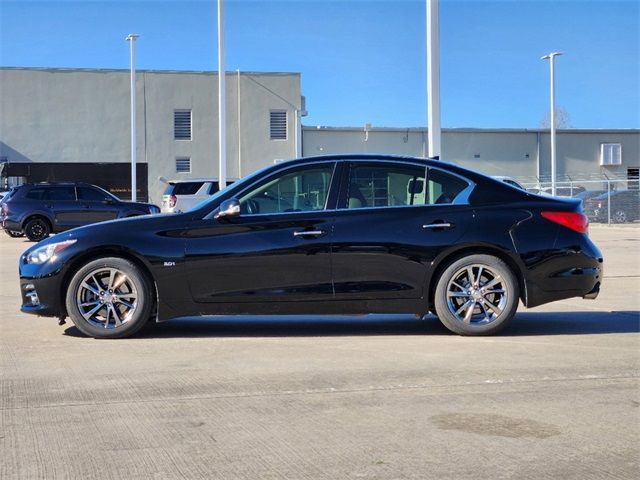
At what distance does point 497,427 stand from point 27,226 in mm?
20921

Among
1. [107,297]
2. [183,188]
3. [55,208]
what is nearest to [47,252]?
[107,297]

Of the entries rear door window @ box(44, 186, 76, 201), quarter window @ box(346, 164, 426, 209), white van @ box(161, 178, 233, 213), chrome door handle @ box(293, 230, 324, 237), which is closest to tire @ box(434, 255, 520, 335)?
quarter window @ box(346, 164, 426, 209)

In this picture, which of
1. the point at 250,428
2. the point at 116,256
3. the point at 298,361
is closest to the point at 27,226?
the point at 116,256

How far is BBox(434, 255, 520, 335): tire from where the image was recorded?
7328 millimetres

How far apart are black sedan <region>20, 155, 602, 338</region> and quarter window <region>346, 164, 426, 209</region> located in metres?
0.01

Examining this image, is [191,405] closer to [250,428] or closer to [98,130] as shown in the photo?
[250,428]

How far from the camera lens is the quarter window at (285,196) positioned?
7.37m

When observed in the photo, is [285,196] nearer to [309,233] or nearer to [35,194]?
[309,233]

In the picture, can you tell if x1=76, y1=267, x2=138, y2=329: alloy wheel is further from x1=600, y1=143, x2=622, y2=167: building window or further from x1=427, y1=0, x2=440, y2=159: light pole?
x1=600, y1=143, x2=622, y2=167: building window

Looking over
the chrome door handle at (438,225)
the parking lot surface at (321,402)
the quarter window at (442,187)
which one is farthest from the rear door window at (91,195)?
the chrome door handle at (438,225)

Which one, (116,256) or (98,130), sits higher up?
(98,130)

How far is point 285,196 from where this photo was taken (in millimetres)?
7398

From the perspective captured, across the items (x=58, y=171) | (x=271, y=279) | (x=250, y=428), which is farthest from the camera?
(x=58, y=171)

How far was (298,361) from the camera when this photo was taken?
6.49 metres
